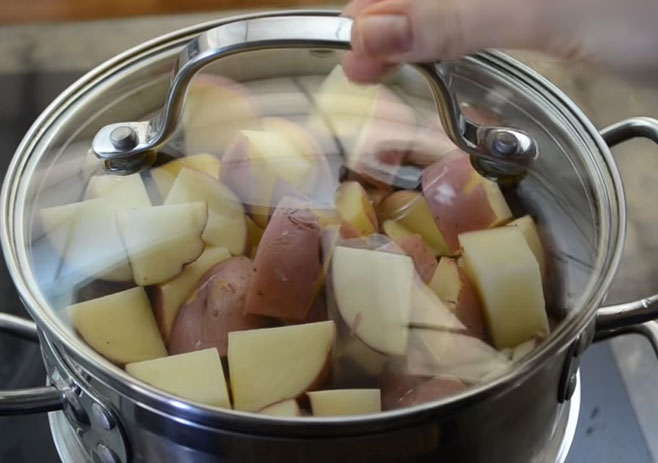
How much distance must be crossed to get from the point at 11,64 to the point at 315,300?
0.65m

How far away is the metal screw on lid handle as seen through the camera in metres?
0.48

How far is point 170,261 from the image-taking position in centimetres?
52

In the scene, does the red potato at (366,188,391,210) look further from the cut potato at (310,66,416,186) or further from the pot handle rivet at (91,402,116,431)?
the pot handle rivet at (91,402,116,431)

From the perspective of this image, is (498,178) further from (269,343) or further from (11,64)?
(11,64)

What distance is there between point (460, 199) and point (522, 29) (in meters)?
0.13

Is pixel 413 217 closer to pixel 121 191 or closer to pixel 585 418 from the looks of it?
pixel 121 191

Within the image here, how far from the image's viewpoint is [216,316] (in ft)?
1.61

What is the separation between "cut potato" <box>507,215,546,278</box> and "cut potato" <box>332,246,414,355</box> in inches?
3.1

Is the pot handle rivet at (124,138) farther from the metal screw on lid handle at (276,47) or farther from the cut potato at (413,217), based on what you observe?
the cut potato at (413,217)

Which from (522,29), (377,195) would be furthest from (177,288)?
(522,29)

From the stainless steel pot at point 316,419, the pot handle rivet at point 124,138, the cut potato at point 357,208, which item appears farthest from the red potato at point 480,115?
the pot handle rivet at point 124,138

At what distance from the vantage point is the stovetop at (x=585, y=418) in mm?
700

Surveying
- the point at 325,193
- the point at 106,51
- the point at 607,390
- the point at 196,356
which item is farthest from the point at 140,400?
the point at 106,51

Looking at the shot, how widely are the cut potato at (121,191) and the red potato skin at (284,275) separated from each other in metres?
0.10
